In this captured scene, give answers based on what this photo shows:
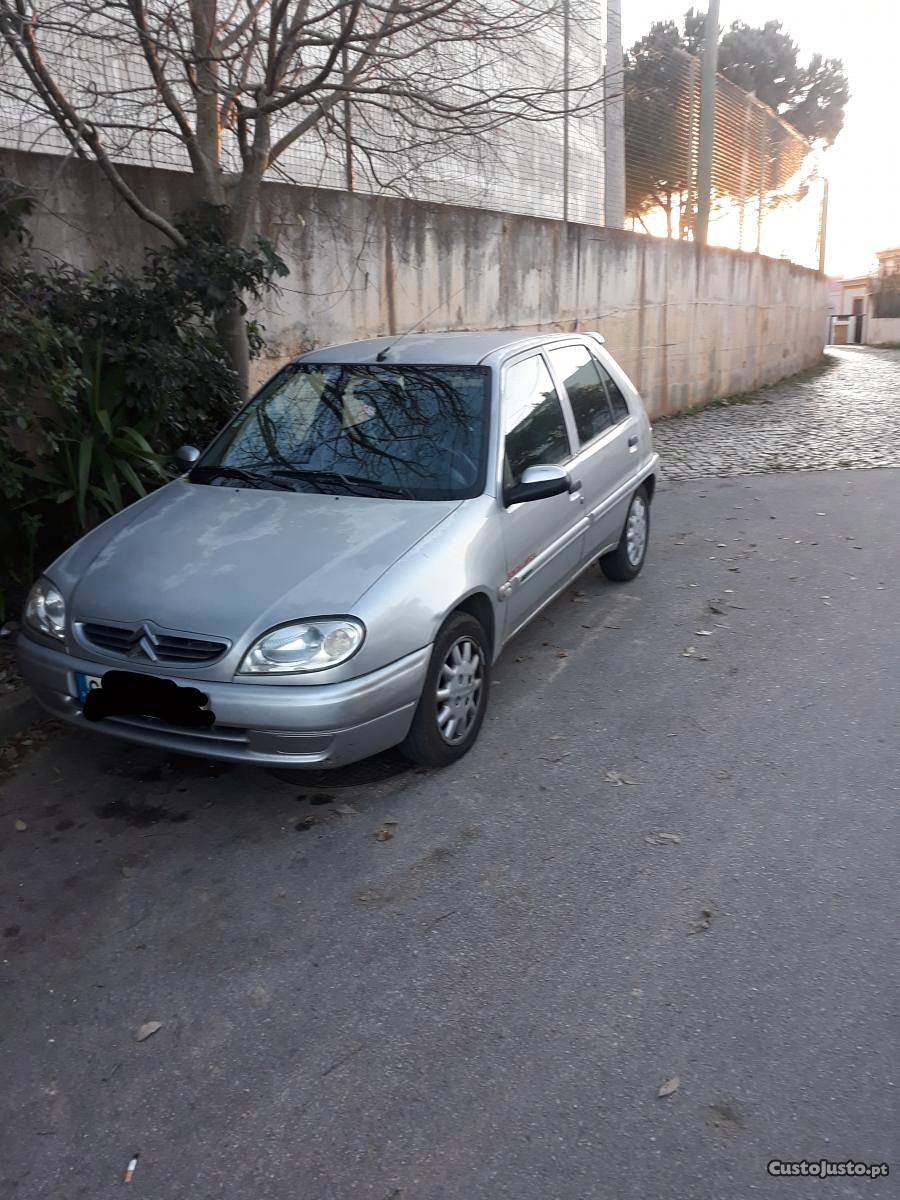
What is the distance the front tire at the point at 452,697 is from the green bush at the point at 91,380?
8.17 feet

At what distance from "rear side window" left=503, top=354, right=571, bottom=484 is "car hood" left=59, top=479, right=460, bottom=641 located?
0.62 metres

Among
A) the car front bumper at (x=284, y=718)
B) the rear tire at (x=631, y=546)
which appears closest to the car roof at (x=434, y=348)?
the rear tire at (x=631, y=546)

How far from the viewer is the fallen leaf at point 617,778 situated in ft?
13.0

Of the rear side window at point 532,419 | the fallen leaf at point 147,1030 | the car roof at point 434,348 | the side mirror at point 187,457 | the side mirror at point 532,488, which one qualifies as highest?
the car roof at point 434,348

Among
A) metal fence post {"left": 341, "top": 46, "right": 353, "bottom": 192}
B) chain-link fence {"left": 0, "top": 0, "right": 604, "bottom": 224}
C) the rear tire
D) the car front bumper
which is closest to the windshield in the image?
the car front bumper

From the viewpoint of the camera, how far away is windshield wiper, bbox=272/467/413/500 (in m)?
4.23

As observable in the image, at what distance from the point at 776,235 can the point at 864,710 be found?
55.2ft

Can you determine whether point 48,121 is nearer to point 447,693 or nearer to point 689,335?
point 447,693

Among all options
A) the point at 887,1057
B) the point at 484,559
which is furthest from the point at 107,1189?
the point at 484,559

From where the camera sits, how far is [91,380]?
5512 mm

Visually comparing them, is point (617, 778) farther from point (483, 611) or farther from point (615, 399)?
point (615, 399)

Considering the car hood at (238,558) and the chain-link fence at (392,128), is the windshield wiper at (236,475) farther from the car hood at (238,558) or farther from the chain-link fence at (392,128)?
the chain-link fence at (392,128)

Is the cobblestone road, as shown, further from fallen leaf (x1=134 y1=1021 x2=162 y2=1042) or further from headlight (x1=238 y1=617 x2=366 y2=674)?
fallen leaf (x1=134 y1=1021 x2=162 y2=1042)

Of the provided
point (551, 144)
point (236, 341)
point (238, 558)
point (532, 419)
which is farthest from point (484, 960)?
point (551, 144)
